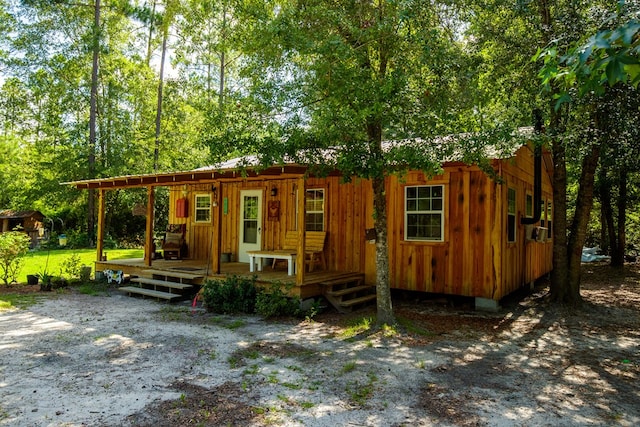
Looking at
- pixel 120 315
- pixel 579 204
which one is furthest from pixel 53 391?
pixel 579 204

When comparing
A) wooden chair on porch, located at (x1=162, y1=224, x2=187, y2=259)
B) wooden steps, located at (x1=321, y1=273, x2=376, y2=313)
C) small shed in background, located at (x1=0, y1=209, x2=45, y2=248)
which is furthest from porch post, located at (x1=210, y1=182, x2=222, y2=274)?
small shed in background, located at (x1=0, y1=209, x2=45, y2=248)

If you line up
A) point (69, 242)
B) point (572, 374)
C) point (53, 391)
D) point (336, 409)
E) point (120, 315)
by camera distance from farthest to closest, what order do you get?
point (69, 242) < point (120, 315) < point (572, 374) < point (53, 391) < point (336, 409)

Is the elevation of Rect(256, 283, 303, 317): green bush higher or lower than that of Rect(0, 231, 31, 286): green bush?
lower

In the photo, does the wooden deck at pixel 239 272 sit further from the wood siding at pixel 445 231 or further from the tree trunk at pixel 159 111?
the tree trunk at pixel 159 111

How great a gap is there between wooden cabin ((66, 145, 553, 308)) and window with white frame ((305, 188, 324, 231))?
0.02 metres

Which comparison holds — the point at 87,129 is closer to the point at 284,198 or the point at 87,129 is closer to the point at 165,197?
the point at 165,197

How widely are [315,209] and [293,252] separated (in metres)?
1.27

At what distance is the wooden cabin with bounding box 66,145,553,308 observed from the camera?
7152 mm

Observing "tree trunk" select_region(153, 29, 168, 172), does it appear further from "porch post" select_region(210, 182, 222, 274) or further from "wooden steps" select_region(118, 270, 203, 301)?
"porch post" select_region(210, 182, 222, 274)

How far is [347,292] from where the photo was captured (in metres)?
7.47

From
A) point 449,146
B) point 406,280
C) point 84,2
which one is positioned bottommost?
point 406,280

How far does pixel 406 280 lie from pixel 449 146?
3265 millimetres

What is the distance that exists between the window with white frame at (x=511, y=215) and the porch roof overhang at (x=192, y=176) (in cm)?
396

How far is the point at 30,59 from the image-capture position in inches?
771
